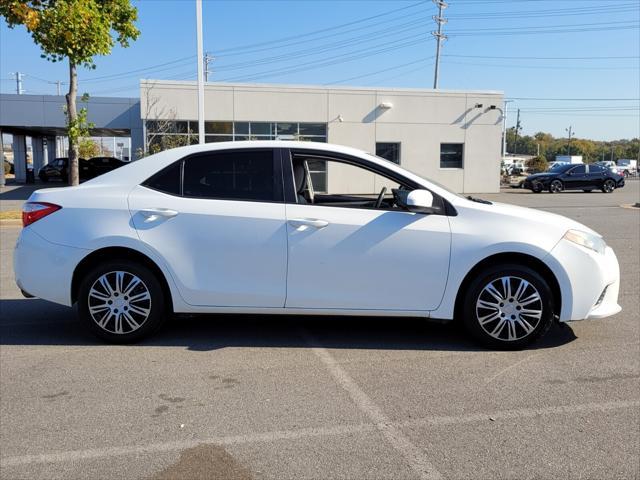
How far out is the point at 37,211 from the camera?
198 inches

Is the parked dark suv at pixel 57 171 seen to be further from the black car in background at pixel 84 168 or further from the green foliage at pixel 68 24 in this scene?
the green foliage at pixel 68 24

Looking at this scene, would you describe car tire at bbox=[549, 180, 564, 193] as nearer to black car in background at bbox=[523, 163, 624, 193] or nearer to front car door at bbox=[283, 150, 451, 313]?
black car in background at bbox=[523, 163, 624, 193]

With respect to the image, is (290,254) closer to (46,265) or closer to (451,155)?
(46,265)

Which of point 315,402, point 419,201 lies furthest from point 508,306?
point 315,402

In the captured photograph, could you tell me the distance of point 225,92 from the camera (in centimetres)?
2773

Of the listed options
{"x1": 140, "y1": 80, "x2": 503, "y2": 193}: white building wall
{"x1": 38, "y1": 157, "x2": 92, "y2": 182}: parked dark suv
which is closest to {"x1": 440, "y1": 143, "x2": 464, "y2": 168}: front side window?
{"x1": 140, "y1": 80, "x2": 503, "y2": 193}: white building wall

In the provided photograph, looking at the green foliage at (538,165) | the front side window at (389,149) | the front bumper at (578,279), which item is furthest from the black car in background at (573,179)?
the green foliage at (538,165)

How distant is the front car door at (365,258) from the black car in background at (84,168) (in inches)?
1240

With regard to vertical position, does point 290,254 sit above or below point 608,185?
above

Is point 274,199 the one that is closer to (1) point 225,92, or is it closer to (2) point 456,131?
(1) point 225,92

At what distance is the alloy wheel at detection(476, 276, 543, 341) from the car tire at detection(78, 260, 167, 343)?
106 inches

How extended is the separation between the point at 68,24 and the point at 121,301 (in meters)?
9.53

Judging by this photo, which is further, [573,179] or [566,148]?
[566,148]

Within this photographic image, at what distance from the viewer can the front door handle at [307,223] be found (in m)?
4.82
